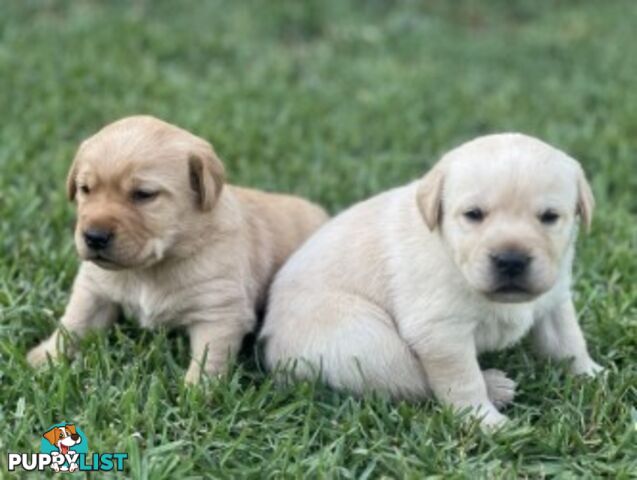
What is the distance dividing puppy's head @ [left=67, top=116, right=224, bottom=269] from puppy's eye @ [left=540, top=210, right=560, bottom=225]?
57.8 inches

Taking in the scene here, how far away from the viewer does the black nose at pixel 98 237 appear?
4.30 meters

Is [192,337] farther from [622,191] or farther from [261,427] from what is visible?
[622,191]

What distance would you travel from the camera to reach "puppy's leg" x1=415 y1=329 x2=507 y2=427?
4.28m

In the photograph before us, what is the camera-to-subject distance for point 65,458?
395cm

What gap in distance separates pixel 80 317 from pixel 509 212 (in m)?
2.13

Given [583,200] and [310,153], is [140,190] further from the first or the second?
[310,153]

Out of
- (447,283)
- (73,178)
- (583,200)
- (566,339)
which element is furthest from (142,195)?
(566,339)

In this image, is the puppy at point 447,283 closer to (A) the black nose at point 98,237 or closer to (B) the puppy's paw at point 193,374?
(B) the puppy's paw at point 193,374

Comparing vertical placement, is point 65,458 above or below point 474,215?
below

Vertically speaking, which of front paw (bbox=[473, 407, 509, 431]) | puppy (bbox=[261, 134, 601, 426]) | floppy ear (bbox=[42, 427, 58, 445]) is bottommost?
front paw (bbox=[473, 407, 509, 431])

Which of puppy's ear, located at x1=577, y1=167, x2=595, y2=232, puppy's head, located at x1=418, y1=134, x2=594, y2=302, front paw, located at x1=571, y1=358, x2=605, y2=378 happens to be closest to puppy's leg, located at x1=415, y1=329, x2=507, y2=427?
puppy's head, located at x1=418, y1=134, x2=594, y2=302

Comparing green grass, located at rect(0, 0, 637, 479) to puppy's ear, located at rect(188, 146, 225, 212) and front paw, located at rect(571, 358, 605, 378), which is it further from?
puppy's ear, located at rect(188, 146, 225, 212)

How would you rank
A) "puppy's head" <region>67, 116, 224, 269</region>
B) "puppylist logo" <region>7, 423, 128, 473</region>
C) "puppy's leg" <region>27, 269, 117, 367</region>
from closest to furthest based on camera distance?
"puppylist logo" <region>7, 423, 128, 473</region> → "puppy's head" <region>67, 116, 224, 269</region> → "puppy's leg" <region>27, 269, 117, 367</region>

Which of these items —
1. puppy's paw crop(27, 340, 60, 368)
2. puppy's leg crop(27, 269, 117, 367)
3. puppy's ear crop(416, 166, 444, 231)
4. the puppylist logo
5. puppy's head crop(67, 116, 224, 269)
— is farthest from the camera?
puppy's leg crop(27, 269, 117, 367)
